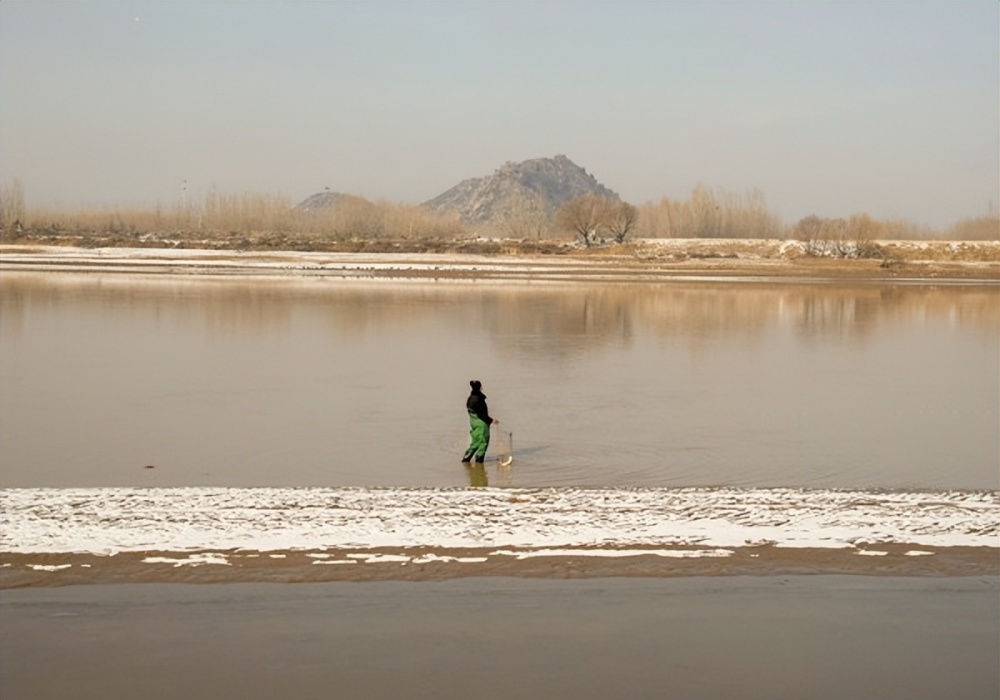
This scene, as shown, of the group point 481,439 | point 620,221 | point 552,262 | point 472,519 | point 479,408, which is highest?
point 620,221

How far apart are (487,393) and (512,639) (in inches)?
386

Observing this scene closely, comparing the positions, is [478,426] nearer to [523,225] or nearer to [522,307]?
[522,307]

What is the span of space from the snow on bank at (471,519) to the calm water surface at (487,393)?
1058 mm

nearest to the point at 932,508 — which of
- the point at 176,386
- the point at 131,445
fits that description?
the point at 131,445

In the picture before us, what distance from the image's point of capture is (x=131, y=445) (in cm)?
1234

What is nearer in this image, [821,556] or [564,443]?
[821,556]

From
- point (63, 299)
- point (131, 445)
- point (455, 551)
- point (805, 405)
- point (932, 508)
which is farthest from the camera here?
point (63, 299)

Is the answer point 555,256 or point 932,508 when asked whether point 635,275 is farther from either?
point 932,508

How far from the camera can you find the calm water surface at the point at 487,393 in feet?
38.0

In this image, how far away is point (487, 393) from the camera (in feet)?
54.3

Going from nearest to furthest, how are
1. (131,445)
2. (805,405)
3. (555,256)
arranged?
(131,445), (805,405), (555,256)

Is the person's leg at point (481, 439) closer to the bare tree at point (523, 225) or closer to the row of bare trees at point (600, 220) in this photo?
the row of bare trees at point (600, 220)

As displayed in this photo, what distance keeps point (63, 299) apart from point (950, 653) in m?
29.8

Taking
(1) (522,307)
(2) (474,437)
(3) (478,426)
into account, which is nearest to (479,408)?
(3) (478,426)
